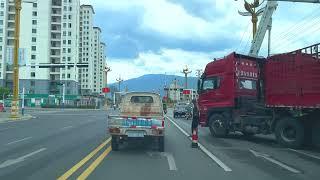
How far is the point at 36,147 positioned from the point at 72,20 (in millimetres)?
121163

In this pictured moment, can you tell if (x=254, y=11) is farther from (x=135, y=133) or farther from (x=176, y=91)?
(x=176, y=91)

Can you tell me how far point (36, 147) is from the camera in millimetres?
18281

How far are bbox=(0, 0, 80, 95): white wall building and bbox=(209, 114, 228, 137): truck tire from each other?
10945cm

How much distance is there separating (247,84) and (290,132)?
465cm

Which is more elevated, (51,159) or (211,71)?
(211,71)

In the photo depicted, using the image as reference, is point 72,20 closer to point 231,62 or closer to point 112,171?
point 231,62

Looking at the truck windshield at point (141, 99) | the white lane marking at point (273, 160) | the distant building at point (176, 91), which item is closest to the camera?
the white lane marking at point (273, 160)

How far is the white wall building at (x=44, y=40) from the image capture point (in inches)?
5202

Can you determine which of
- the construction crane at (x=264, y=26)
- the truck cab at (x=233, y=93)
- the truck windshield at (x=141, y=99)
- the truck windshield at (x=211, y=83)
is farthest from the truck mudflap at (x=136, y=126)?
the construction crane at (x=264, y=26)

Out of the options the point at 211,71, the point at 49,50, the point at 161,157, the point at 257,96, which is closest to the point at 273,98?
the point at 257,96

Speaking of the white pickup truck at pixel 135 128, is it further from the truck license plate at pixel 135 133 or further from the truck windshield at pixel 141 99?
the truck windshield at pixel 141 99

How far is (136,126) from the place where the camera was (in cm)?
1673

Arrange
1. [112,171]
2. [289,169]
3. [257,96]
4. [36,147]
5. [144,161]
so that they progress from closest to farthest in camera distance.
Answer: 1. [112,171]
2. [289,169]
3. [144,161]
4. [36,147]
5. [257,96]

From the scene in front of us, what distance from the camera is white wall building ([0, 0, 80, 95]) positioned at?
132125mm
